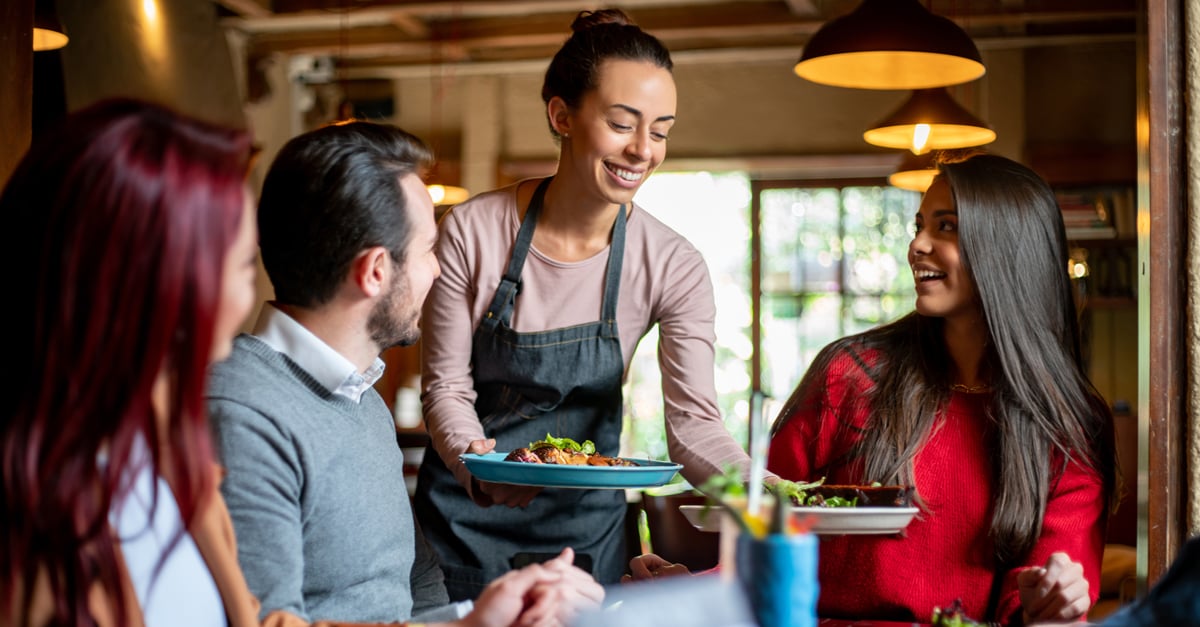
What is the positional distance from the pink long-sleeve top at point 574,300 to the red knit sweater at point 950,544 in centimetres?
42

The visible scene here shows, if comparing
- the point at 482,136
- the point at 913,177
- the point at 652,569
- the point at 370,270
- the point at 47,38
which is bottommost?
the point at 652,569

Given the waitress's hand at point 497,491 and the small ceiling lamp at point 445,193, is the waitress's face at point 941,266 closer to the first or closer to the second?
the waitress's hand at point 497,491

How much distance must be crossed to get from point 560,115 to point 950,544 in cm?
118

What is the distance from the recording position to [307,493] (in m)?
1.66

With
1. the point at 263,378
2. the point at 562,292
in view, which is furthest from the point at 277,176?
the point at 562,292

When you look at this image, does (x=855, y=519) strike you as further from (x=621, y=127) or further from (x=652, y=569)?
(x=621, y=127)

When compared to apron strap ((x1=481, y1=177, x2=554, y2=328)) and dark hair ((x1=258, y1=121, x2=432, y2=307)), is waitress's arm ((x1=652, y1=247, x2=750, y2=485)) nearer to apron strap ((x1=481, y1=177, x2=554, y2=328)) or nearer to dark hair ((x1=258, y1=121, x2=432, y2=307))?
apron strap ((x1=481, y1=177, x2=554, y2=328))

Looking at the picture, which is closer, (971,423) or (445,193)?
(971,423)

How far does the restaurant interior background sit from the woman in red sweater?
13.9 ft

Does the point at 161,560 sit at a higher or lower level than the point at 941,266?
lower

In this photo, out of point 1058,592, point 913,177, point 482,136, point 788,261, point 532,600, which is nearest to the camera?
point 532,600

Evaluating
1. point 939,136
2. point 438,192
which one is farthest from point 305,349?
point 438,192

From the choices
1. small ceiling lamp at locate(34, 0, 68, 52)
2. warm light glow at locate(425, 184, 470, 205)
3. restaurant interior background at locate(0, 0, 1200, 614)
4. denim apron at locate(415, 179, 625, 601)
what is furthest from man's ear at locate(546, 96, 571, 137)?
restaurant interior background at locate(0, 0, 1200, 614)

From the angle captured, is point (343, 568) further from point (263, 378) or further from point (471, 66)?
point (471, 66)
